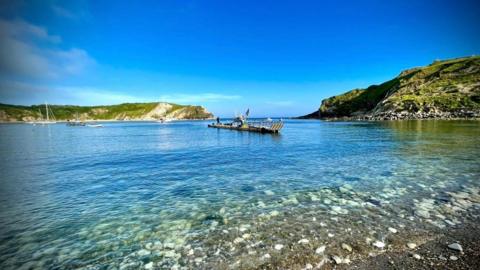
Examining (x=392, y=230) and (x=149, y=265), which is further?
(x=392, y=230)

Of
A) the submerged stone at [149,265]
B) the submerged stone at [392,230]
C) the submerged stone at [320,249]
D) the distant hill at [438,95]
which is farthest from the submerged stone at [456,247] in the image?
the distant hill at [438,95]

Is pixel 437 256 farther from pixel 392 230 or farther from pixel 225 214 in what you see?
pixel 225 214

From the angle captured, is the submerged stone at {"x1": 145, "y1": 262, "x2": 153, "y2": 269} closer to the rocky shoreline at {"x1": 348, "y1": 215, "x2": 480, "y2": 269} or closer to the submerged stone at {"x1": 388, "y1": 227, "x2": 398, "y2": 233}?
the rocky shoreline at {"x1": 348, "y1": 215, "x2": 480, "y2": 269}

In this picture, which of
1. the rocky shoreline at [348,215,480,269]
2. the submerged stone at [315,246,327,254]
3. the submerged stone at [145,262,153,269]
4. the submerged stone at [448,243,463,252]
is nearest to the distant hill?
the rocky shoreline at [348,215,480,269]

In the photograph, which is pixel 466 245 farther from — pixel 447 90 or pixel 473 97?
pixel 447 90

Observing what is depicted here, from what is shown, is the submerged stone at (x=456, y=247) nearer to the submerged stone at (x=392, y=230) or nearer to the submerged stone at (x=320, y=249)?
the submerged stone at (x=392, y=230)

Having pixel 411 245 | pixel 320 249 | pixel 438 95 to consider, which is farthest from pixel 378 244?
pixel 438 95

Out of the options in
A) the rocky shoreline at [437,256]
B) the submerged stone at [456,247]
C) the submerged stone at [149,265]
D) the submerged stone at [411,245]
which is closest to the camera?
the rocky shoreline at [437,256]

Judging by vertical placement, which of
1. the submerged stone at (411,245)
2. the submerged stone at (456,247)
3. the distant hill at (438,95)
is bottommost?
the submerged stone at (411,245)

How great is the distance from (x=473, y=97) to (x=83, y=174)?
147 metres

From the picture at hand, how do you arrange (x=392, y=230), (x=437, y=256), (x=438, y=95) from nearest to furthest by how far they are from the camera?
1. (x=437, y=256)
2. (x=392, y=230)
3. (x=438, y=95)

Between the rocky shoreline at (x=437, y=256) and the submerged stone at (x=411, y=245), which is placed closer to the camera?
the rocky shoreline at (x=437, y=256)

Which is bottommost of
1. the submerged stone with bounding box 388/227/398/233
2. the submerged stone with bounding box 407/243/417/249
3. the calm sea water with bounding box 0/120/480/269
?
A: the calm sea water with bounding box 0/120/480/269

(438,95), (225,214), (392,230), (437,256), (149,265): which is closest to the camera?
(437,256)
